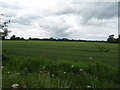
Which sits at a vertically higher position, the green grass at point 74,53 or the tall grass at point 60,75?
the green grass at point 74,53

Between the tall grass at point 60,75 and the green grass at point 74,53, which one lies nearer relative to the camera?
the tall grass at point 60,75

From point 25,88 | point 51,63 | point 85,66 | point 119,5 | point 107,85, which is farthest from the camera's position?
point 51,63

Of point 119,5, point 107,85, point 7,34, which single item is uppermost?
point 119,5

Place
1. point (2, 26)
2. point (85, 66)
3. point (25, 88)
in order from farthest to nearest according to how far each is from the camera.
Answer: point (2, 26) → point (85, 66) → point (25, 88)

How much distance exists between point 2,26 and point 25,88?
7763 millimetres

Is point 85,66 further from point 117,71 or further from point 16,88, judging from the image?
point 16,88

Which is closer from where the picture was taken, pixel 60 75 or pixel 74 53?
pixel 60 75

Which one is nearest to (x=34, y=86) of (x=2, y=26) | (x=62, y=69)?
(x=62, y=69)

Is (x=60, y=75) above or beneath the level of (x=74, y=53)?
beneath

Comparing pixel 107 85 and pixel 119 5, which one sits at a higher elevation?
pixel 119 5

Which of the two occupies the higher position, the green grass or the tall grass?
the green grass

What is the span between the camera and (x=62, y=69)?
645cm

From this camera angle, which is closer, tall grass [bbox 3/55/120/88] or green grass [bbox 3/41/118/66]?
tall grass [bbox 3/55/120/88]

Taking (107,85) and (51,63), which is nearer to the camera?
(107,85)
